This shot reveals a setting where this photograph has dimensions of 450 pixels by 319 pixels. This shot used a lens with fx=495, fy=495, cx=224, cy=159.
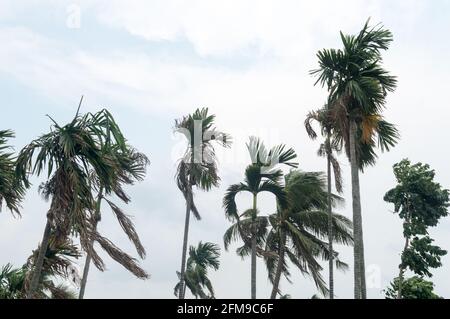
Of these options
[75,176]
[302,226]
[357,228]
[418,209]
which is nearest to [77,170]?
[75,176]

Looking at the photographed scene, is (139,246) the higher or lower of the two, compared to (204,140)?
lower

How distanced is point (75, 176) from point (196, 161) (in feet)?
41.9

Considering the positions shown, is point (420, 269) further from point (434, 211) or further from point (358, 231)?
point (358, 231)

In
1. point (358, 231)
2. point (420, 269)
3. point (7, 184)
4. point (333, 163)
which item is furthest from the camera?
point (420, 269)

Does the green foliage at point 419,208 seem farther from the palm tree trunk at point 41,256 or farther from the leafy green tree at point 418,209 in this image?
the palm tree trunk at point 41,256

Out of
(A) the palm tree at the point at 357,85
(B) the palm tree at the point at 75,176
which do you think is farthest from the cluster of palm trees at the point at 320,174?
(B) the palm tree at the point at 75,176

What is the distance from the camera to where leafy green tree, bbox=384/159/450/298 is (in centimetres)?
2855

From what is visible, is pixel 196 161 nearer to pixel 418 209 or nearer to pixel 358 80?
pixel 358 80

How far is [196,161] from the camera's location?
2248 cm

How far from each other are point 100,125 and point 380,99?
11414 millimetres

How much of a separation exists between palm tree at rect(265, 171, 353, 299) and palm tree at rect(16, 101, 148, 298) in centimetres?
1488

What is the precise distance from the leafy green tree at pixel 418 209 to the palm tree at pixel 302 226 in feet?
16.1

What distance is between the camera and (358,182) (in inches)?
688
